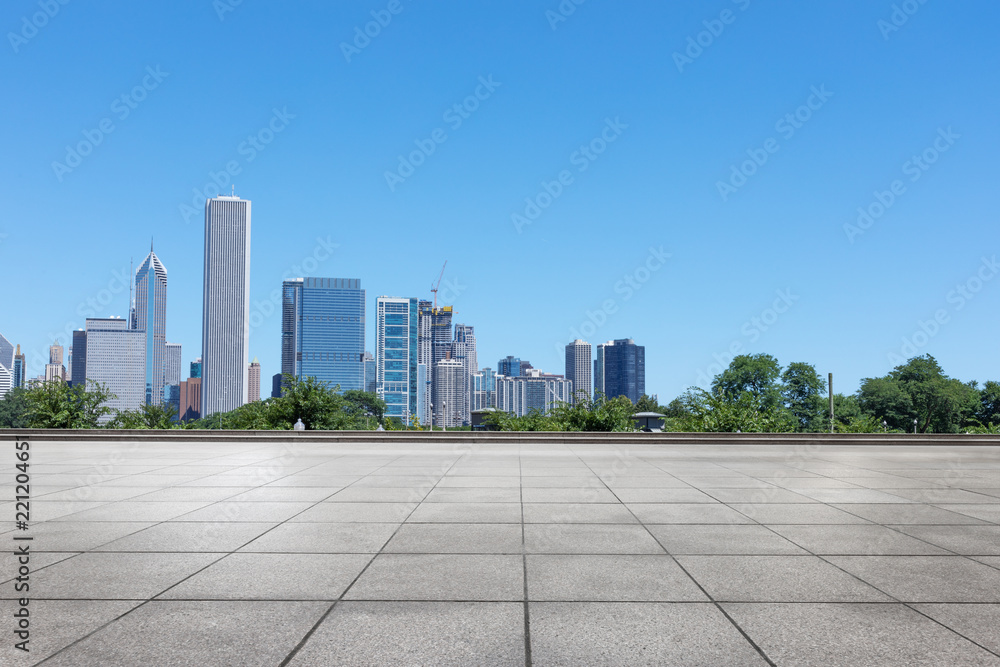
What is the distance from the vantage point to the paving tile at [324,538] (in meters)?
6.15

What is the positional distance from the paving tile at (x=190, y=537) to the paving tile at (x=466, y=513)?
1712 mm

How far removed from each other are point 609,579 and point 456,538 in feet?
6.29

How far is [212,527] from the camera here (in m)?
7.16

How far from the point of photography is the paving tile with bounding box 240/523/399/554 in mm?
6152

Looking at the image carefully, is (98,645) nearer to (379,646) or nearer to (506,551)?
(379,646)

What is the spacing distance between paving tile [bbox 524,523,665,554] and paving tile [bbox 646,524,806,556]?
0.60ft

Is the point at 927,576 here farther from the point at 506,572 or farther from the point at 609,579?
the point at 506,572

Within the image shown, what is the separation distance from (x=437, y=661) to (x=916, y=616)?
3093mm

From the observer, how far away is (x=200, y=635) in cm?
398

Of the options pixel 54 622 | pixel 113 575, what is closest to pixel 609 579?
pixel 54 622

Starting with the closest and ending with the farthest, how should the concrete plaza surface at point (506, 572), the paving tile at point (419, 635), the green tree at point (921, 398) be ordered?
the paving tile at point (419, 635)
the concrete plaza surface at point (506, 572)
the green tree at point (921, 398)

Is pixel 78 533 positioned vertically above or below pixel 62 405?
below

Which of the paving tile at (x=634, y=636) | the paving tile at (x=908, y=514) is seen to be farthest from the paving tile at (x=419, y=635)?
the paving tile at (x=908, y=514)

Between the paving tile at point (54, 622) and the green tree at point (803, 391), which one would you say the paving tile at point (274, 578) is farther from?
the green tree at point (803, 391)
